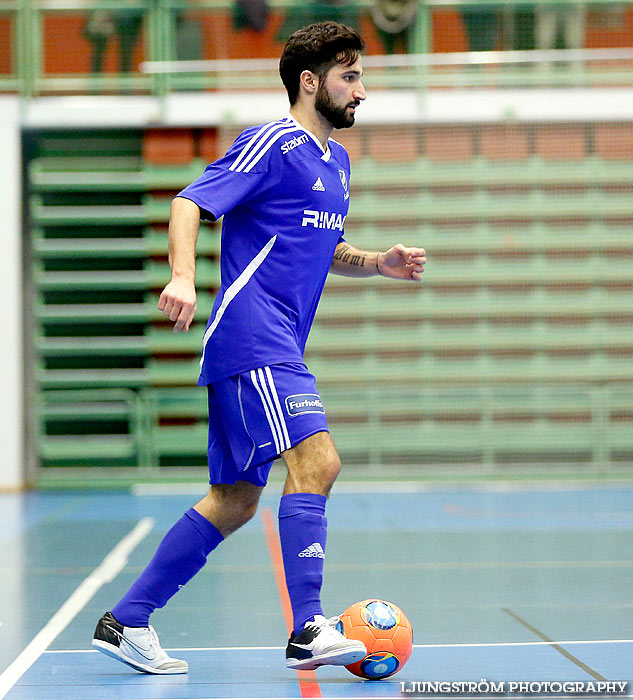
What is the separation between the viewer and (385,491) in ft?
38.5

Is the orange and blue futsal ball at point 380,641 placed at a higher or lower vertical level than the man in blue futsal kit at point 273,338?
lower

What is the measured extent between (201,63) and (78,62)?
1.43m

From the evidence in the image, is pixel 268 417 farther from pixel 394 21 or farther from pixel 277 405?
pixel 394 21

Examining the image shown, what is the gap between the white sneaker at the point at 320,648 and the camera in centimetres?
327

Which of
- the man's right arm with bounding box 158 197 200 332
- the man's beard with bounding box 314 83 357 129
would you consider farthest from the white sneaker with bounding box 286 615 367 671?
the man's beard with bounding box 314 83 357 129

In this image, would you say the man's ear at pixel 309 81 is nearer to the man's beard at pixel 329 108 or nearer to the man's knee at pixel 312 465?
the man's beard at pixel 329 108

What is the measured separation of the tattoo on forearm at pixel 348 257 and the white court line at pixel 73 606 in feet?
5.99

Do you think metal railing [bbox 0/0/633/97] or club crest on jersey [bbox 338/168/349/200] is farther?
metal railing [bbox 0/0/633/97]

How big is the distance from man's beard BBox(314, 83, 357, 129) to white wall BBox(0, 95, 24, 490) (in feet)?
30.6

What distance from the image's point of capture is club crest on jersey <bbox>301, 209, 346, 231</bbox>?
11.9 ft

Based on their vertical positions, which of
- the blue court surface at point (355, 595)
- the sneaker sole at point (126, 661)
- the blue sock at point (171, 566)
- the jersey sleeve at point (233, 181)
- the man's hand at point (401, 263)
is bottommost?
the blue court surface at point (355, 595)

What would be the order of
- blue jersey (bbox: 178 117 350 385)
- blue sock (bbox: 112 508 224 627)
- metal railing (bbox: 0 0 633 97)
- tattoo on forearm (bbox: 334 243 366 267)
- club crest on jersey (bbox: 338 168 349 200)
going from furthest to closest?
1. metal railing (bbox: 0 0 633 97)
2. tattoo on forearm (bbox: 334 243 366 267)
3. club crest on jersey (bbox: 338 168 349 200)
4. blue sock (bbox: 112 508 224 627)
5. blue jersey (bbox: 178 117 350 385)

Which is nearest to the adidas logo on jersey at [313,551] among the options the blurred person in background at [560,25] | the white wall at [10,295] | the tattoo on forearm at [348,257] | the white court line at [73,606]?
the white court line at [73,606]

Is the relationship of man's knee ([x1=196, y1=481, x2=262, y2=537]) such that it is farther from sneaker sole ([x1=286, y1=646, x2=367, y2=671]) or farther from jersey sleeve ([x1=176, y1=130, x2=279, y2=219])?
jersey sleeve ([x1=176, y1=130, x2=279, y2=219])
